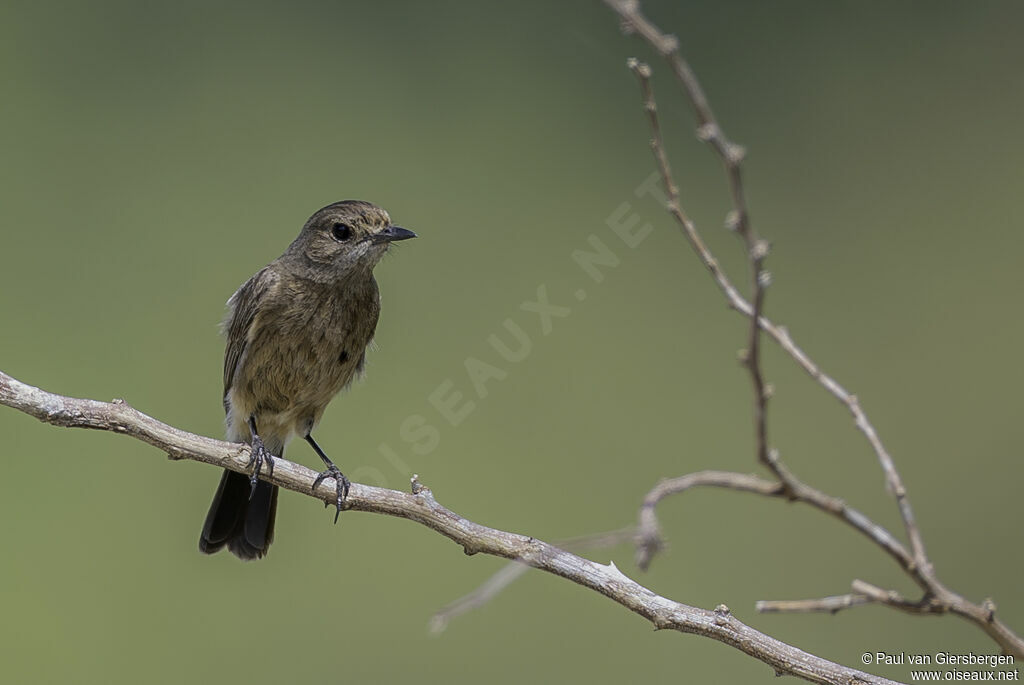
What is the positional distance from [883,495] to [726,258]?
136 cm

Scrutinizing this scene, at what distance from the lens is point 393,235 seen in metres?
3.10

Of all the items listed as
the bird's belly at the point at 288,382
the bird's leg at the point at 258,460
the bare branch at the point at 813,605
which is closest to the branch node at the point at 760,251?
the bare branch at the point at 813,605

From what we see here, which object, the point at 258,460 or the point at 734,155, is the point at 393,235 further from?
the point at 734,155

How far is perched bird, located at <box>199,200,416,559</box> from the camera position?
10.5 feet

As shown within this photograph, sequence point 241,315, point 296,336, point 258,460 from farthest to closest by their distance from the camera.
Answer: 1. point 241,315
2. point 296,336
3. point 258,460

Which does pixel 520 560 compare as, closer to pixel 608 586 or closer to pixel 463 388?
pixel 608 586

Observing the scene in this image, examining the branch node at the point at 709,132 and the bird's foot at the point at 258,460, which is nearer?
the branch node at the point at 709,132

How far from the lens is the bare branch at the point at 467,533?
1932 millimetres

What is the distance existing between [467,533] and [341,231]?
4.19 ft

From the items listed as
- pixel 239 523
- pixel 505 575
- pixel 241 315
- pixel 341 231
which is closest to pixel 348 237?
pixel 341 231

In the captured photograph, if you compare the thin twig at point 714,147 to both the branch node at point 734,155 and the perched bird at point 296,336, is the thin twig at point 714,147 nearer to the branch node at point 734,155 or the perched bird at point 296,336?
the branch node at point 734,155

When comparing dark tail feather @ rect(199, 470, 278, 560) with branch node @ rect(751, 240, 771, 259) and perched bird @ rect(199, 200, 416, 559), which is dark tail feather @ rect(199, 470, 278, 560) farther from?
branch node @ rect(751, 240, 771, 259)

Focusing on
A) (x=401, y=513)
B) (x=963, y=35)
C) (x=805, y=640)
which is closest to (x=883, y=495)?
(x=805, y=640)

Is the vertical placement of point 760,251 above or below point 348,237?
below
